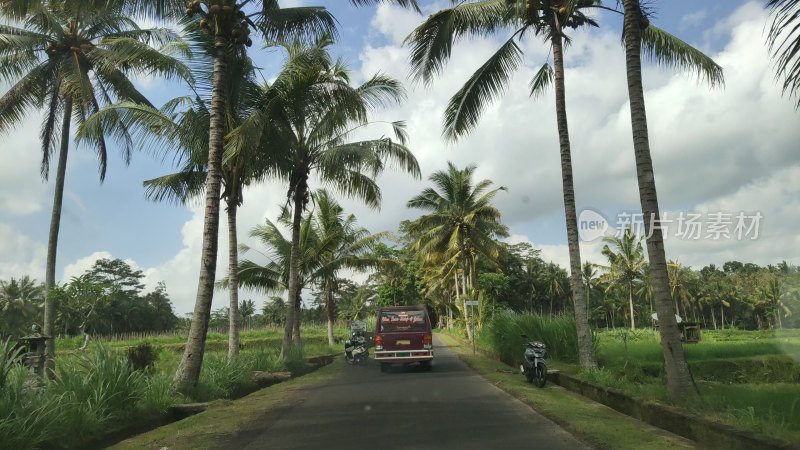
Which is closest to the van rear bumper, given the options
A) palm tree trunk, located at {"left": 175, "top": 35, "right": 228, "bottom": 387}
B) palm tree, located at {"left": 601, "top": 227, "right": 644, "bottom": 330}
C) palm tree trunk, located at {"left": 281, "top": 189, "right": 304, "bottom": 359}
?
palm tree trunk, located at {"left": 281, "top": 189, "right": 304, "bottom": 359}

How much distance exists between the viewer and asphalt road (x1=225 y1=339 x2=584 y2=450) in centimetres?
599

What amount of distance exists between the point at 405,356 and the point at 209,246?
810 centimetres

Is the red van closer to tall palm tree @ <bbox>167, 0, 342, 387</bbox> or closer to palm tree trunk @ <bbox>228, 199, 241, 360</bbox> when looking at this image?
palm tree trunk @ <bbox>228, 199, 241, 360</bbox>

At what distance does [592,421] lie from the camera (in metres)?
7.07

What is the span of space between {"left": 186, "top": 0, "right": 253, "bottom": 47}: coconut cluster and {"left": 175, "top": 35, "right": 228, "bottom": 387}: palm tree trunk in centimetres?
21

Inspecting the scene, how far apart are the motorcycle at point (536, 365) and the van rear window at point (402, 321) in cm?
579

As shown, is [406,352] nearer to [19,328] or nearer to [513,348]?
[513,348]

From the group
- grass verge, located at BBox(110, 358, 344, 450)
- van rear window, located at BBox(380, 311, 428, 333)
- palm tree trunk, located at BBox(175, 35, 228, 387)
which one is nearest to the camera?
grass verge, located at BBox(110, 358, 344, 450)

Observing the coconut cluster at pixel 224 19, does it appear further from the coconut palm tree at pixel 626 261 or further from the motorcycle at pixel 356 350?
the coconut palm tree at pixel 626 261

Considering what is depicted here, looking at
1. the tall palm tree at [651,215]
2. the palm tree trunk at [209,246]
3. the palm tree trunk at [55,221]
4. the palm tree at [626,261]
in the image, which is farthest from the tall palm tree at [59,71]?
the palm tree at [626,261]

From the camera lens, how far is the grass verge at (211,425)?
20.2ft

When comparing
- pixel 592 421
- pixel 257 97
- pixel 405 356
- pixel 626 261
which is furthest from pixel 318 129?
pixel 626 261

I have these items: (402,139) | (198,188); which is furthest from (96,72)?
(402,139)

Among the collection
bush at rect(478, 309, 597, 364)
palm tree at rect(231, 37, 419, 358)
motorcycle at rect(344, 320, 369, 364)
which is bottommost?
motorcycle at rect(344, 320, 369, 364)
